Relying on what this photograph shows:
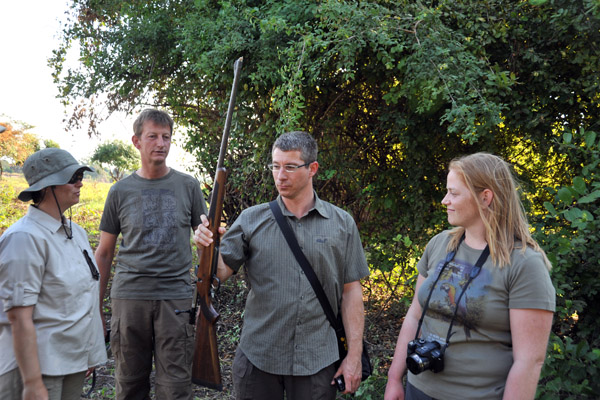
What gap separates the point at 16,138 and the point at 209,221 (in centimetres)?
2135

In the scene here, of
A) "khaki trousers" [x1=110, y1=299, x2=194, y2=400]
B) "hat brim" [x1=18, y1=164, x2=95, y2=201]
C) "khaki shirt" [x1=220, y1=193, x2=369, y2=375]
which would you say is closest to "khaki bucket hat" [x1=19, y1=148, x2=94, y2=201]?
"hat brim" [x1=18, y1=164, x2=95, y2=201]

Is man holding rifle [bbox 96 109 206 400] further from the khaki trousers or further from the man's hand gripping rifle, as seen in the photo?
the man's hand gripping rifle

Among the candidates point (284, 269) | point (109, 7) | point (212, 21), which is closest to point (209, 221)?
point (284, 269)

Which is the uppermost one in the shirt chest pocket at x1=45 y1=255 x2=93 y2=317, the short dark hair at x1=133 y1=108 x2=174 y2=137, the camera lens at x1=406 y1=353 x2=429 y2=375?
the short dark hair at x1=133 y1=108 x2=174 y2=137

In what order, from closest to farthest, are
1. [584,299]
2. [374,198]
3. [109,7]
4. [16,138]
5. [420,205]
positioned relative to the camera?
[584,299] < [420,205] < [374,198] < [109,7] < [16,138]

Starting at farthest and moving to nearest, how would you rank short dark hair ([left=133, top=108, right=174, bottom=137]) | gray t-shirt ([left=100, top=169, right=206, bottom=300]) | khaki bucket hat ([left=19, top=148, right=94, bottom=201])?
1. short dark hair ([left=133, top=108, right=174, bottom=137])
2. gray t-shirt ([left=100, top=169, right=206, bottom=300])
3. khaki bucket hat ([left=19, top=148, right=94, bottom=201])

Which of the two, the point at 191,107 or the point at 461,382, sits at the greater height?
the point at 191,107

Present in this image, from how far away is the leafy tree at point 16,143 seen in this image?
19.0m

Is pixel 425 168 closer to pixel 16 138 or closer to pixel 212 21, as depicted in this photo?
pixel 212 21

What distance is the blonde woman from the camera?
1.94 metres

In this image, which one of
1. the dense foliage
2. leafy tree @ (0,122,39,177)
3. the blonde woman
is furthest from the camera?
leafy tree @ (0,122,39,177)

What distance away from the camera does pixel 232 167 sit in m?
6.06

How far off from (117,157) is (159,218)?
24477 millimetres

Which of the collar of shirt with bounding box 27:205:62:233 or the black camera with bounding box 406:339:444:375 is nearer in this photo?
the black camera with bounding box 406:339:444:375
